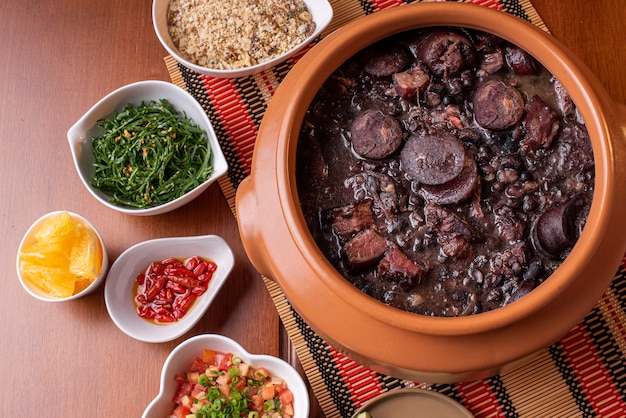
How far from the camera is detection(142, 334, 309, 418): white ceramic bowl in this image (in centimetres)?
205

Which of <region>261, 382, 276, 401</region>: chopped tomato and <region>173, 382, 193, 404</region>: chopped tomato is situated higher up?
<region>261, 382, 276, 401</region>: chopped tomato

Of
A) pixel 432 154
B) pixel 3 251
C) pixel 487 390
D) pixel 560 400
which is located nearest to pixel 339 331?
pixel 432 154

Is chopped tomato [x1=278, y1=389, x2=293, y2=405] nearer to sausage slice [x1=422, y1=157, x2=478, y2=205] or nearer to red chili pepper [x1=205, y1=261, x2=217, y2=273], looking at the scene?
red chili pepper [x1=205, y1=261, x2=217, y2=273]

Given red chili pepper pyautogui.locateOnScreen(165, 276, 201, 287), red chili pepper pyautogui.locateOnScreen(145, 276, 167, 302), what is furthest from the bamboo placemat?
red chili pepper pyautogui.locateOnScreen(145, 276, 167, 302)

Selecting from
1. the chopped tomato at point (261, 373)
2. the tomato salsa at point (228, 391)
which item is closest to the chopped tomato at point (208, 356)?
the tomato salsa at point (228, 391)

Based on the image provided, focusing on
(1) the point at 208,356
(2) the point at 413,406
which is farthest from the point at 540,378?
(1) the point at 208,356

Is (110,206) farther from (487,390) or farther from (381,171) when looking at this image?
(487,390)

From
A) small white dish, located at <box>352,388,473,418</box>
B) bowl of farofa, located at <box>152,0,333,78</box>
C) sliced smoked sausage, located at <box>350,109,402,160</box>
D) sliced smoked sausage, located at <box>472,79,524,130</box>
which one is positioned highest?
sliced smoked sausage, located at <box>472,79,524,130</box>

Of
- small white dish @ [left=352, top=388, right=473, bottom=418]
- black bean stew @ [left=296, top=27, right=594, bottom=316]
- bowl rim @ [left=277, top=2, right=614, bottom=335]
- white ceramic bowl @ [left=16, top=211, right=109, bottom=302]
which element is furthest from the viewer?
white ceramic bowl @ [left=16, top=211, right=109, bottom=302]

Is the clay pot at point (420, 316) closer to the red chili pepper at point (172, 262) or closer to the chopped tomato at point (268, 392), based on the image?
the chopped tomato at point (268, 392)

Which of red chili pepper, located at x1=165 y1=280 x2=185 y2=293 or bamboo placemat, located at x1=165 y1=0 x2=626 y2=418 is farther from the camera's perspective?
red chili pepper, located at x1=165 y1=280 x2=185 y2=293

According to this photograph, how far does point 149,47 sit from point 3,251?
2.50ft

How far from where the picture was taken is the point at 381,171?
1718mm

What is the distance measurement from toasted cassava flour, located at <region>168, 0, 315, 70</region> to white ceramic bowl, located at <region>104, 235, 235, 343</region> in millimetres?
534
